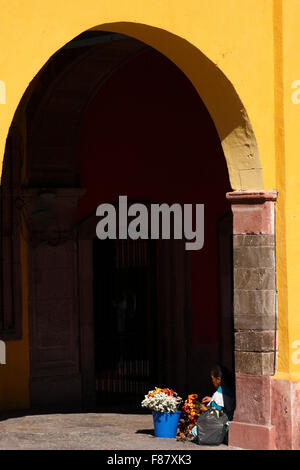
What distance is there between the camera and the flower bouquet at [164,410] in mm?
11953

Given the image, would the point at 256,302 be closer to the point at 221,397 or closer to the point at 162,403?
the point at 221,397

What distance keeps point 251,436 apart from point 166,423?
3.15 feet

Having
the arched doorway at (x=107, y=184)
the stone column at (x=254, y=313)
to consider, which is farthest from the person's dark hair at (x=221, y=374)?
the arched doorway at (x=107, y=184)

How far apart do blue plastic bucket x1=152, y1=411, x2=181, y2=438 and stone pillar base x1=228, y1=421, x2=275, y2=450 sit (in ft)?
2.05

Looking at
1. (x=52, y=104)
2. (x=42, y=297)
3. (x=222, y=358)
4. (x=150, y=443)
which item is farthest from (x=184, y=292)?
(x=150, y=443)

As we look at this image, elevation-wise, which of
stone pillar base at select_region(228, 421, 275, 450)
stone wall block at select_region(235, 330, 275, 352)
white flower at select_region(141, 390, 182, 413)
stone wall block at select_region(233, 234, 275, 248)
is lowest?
stone pillar base at select_region(228, 421, 275, 450)

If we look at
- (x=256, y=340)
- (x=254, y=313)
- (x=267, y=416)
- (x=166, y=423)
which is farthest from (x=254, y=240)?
(x=166, y=423)

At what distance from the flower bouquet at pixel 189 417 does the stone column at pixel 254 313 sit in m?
0.50

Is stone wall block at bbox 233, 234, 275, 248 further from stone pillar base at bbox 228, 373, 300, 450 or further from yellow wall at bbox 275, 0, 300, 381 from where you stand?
stone pillar base at bbox 228, 373, 300, 450

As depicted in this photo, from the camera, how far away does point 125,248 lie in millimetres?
16000

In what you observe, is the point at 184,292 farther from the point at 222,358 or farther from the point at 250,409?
the point at 250,409

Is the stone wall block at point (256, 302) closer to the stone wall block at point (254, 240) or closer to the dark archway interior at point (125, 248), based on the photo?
the stone wall block at point (254, 240)

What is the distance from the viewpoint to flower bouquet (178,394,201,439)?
12.1m

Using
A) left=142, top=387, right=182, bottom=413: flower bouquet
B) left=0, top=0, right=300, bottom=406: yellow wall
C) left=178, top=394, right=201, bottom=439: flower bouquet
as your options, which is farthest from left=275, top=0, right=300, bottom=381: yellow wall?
left=142, top=387, right=182, bottom=413: flower bouquet
